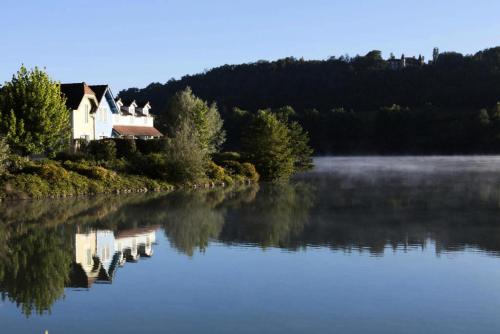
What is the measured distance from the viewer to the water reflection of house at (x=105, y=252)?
68.7ft

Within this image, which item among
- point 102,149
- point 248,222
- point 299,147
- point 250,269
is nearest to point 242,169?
point 102,149

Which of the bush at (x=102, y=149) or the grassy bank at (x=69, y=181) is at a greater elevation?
the bush at (x=102, y=149)

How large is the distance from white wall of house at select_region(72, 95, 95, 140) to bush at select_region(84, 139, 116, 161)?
3557mm

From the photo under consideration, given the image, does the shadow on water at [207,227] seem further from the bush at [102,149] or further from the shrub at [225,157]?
the shrub at [225,157]

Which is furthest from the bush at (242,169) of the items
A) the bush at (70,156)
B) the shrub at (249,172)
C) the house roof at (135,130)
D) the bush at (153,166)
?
the bush at (70,156)

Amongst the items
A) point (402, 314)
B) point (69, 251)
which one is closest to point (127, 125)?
point (69, 251)

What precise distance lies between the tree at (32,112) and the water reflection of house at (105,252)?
2338cm

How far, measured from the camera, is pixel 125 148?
60.7m

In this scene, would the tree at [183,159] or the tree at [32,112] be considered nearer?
the tree at [32,112]

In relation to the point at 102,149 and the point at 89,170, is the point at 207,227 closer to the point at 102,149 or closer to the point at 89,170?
the point at 89,170

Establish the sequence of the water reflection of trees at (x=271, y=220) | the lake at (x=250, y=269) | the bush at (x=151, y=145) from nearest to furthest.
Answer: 1. the lake at (x=250, y=269)
2. the water reflection of trees at (x=271, y=220)
3. the bush at (x=151, y=145)

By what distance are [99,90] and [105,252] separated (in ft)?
149

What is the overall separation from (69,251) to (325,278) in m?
9.83

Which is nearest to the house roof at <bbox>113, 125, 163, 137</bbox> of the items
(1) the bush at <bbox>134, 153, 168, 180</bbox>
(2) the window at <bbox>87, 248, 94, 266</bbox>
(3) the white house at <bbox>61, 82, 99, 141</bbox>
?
(3) the white house at <bbox>61, 82, 99, 141</bbox>
